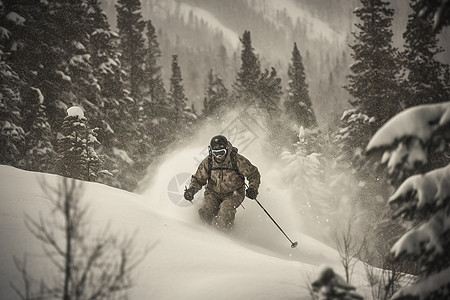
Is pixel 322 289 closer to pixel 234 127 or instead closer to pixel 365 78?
pixel 365 78

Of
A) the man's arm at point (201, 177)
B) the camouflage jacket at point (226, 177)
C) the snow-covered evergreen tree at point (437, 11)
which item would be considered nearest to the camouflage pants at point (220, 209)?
the camouflage jacket at point (226, 177)

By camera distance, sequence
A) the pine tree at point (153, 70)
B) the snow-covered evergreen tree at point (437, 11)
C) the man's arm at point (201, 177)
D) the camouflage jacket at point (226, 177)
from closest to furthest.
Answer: the snow-covered evergreen tree at point (437, 11) → the camouflage jacket at point (226, 177) → the man's arm at point (201, 177) → the pine tree at point (153, 70)

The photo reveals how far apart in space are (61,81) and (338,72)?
112 meters

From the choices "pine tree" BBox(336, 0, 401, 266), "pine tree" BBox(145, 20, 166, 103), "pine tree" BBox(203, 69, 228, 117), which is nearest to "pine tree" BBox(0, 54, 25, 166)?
"pine tree" BBox(336, 0, 401, 266)

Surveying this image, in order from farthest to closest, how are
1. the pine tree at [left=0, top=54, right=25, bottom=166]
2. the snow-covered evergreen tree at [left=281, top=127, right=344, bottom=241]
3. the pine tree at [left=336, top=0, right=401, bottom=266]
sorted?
the snow-covered evergreen tree at [left=281, top=127, right=344, bottom=241]
the pine tree at [left=336, top=0, right=401, bottom=266]
the pine tree at [left=0, top=54, right=25, bottom=166]

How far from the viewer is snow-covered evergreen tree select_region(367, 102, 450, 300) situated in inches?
111

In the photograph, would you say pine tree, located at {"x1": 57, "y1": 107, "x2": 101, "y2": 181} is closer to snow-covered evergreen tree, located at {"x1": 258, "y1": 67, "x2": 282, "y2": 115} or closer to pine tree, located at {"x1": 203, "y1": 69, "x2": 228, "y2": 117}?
snow-covered evergreen tree, located at {"x1": 258, "y1": 67, "x2": 282, "y2": 115}

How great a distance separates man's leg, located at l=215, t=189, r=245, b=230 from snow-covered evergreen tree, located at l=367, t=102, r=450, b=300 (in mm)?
5018

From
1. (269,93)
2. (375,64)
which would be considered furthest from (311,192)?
(269,93)

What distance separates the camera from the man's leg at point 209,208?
307 inches

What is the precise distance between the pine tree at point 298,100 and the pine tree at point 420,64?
18.2 meters

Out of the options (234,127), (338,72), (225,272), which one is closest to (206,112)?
(234,127)

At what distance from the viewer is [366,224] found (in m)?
18.5

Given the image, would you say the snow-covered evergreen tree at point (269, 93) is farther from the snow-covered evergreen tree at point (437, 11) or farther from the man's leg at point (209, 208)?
the snow-covered evergreen tree at point (437, 11)
